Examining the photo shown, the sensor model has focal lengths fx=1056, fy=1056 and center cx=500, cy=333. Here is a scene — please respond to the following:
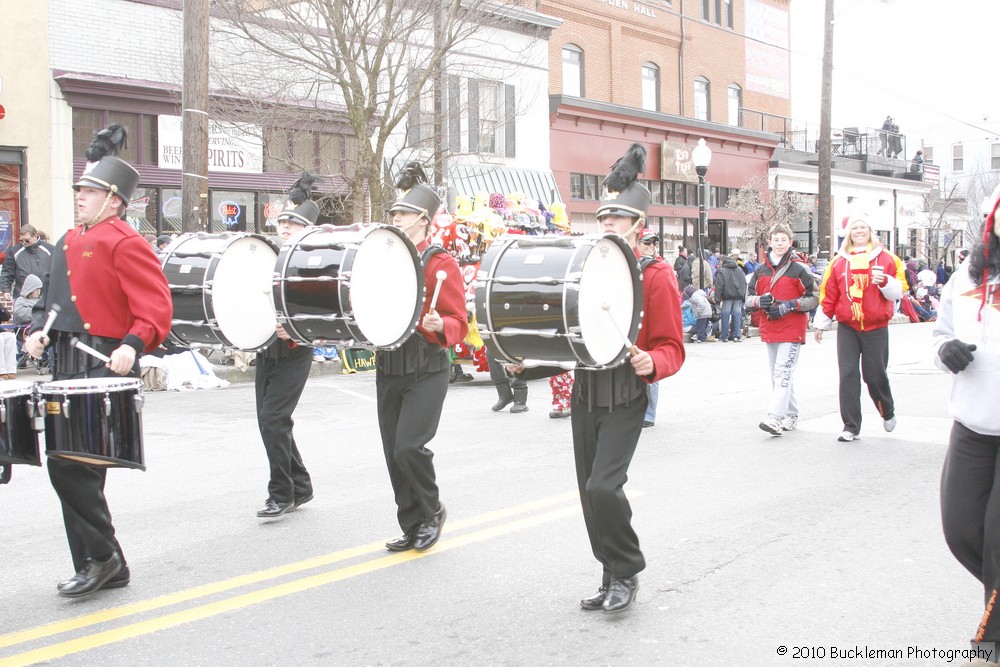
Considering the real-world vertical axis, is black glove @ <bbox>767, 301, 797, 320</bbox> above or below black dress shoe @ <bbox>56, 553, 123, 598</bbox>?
above

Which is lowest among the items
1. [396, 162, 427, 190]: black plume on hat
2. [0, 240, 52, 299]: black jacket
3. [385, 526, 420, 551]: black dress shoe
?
[385, 526, 420, 551]: black dress shoe

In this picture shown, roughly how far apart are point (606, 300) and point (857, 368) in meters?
5.36

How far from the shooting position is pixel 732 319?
22.6m

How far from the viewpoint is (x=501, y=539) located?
6254mm

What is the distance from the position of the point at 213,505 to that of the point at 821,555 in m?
4.02

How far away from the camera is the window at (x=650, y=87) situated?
3409cm

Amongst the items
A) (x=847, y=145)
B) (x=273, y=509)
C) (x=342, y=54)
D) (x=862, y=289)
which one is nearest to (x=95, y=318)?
(x=273, y=509)

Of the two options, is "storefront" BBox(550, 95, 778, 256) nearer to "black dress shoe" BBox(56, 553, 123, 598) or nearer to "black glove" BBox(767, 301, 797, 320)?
"black glove" BBox(767, 301, 797, 320)

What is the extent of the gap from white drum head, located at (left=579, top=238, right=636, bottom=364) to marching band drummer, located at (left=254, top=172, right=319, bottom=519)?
255 cm

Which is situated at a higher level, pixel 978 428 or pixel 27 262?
pixel 27 262

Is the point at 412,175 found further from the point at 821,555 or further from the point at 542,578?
the point at 821,555

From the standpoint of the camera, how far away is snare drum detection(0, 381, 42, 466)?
4.91 m

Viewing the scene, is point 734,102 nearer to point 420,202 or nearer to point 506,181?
point 506,181

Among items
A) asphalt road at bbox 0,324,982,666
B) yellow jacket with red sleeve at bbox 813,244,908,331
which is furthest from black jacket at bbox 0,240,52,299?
yellow jacket with red sleeve at bbox 813,244,908,331
